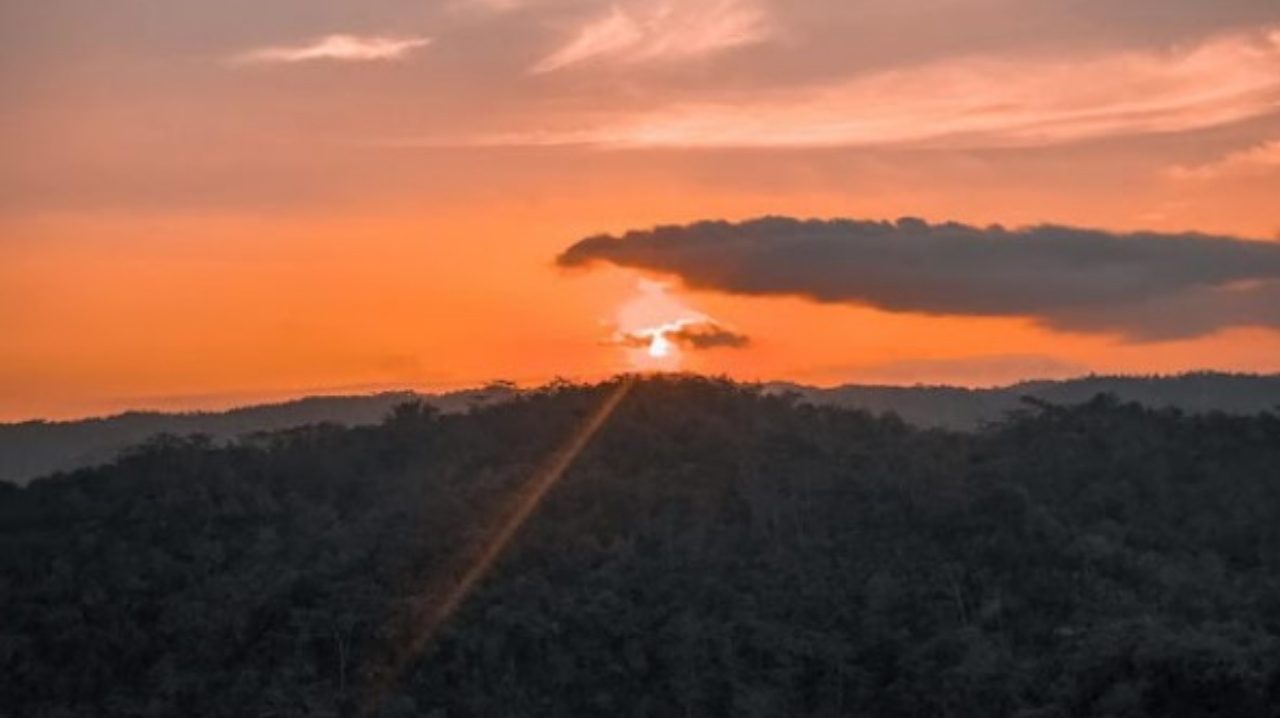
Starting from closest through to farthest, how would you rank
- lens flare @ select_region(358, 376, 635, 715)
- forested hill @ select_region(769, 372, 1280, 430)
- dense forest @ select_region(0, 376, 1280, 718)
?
dense forest @ select_region(0, 376, 1280, 718), lens flare @ select_region(358, 376, 635, 715), forested hill @ select_region(769, 372, 1280, 430)

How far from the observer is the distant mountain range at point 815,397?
67688mm

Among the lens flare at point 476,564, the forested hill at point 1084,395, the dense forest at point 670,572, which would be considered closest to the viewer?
the dense forest at point 670,572

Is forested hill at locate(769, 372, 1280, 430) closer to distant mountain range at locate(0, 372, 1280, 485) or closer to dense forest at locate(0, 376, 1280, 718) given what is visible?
distant mountain range at locate(0, 372, 1280, 485)

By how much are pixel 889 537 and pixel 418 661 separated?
8559 millimetres

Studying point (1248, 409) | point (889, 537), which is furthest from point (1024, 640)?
point (1248, 409)

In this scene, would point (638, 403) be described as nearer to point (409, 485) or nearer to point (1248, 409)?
point (409, 485)

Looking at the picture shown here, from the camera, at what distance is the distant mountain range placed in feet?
222

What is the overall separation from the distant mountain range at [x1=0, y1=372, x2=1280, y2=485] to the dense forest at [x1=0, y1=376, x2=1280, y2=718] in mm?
23111

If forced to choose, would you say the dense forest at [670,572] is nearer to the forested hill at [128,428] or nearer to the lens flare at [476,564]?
the lens flare at [476,564]

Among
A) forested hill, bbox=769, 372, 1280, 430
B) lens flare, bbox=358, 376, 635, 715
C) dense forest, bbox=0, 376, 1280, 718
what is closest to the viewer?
dense forest, bbox=0, 376, 1280, 718

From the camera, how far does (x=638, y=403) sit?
41.0 metres

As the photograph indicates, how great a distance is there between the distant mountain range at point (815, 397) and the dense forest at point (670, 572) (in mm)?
23111

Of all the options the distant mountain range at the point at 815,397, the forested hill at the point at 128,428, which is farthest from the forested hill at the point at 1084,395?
the forested hill at the point at 128,428

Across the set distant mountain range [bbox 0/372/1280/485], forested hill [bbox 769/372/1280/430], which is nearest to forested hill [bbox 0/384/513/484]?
distant mountain range [bbox 0/372/1280/485]
